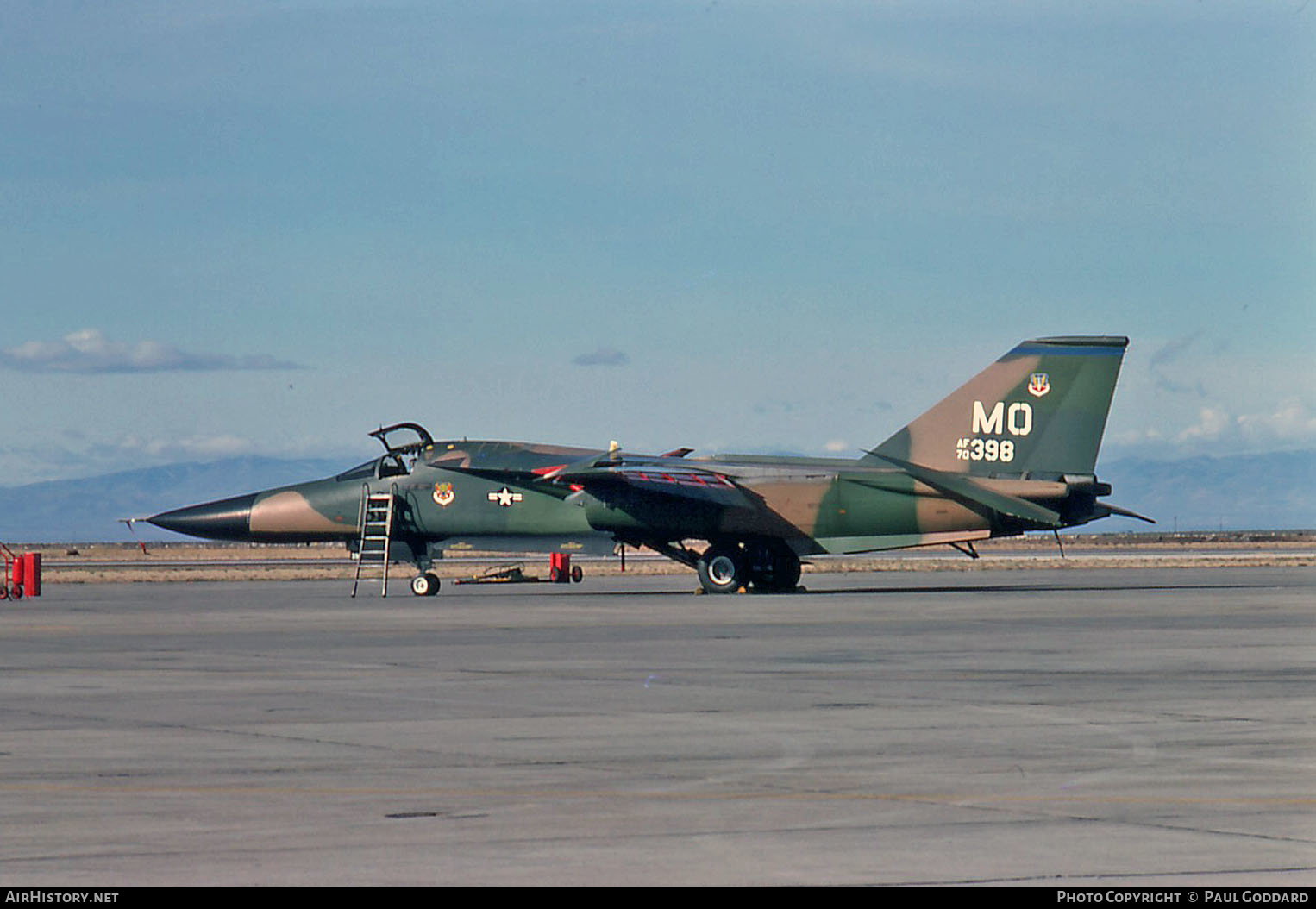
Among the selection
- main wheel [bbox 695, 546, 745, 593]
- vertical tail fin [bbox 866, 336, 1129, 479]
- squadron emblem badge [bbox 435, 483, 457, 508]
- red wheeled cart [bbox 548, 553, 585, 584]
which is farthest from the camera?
red wheeled cart [bbox 548, 553, 585, 584]

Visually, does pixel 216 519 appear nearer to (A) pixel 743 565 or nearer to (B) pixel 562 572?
(B) pixel 562 572

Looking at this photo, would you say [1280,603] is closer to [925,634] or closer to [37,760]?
[925,634]

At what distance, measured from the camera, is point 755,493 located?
121 ft

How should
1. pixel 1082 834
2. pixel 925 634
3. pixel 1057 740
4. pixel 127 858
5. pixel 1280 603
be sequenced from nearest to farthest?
1. pixel 127 858
2. pixel 1082 834
3. pixel 1057 740
4. pixel 925 634
5. pixel 1280 603

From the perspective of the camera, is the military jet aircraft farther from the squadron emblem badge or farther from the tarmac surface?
the tarmac surface

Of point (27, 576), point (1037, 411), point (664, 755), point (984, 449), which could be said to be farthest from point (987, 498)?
point (664, 755)

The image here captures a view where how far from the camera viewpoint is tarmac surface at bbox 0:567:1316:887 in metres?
8.15

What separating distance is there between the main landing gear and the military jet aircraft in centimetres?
3

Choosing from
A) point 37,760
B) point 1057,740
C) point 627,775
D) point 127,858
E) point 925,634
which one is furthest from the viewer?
point 925,634

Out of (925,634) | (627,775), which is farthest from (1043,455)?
(627,775)

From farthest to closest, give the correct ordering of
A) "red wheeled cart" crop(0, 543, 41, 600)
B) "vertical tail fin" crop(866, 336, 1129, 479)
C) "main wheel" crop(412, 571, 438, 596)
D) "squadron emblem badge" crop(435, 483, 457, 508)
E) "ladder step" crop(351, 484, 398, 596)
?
"red wheeled cart" crop(0, 543, 41, 600) < "ladder step" crop(351, 484, 398, 596) < "squadron emblem badge" crop(435, 483, 457, 508) < "main wheel" crop(412, 571, 438, 596) < "vertical tail fin" crop(866, 336, 1129, 479)

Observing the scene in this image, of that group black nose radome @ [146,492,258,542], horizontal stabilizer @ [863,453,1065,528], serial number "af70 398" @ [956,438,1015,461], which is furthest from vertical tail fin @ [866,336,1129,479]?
black nose radome @ [146,492,258,542]
